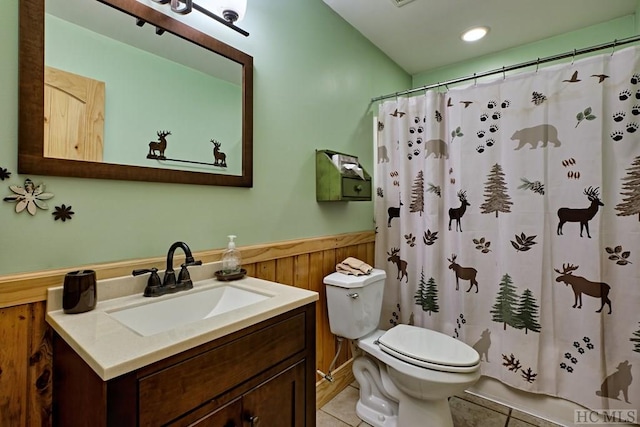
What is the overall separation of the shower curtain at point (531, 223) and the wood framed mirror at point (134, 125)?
3.91 feet

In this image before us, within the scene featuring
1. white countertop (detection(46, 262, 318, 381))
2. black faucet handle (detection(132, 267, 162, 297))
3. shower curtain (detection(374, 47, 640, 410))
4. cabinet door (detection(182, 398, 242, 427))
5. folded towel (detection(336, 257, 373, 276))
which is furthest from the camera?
folded towel (detection(336, 257, 373, 276))

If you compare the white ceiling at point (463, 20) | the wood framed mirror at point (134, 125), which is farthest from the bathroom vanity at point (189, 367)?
the white ceiling at point (463, 20)

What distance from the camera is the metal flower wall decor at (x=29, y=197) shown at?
0.84 metres

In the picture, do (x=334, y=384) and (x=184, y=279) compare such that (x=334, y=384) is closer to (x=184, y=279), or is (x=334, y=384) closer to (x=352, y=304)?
(x=352, y=304)

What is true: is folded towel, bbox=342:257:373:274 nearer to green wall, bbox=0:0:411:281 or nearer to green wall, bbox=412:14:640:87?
green wall, bbox=0:0:411:281

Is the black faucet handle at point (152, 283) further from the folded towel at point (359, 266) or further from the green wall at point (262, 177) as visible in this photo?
the folded towel at point (359, 266)

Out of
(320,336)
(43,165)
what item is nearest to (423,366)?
(320,336)

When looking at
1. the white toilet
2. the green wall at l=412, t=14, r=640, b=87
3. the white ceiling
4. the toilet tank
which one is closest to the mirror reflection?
the toilet tank

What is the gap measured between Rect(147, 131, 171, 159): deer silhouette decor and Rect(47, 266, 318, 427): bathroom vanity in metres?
0.45

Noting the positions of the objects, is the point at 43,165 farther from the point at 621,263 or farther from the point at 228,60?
the point at 621,263

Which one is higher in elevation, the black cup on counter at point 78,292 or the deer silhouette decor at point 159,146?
the deer silhouette decor at point 159,146

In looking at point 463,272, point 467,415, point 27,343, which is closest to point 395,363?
point 467,415

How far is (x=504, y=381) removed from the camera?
1.79m

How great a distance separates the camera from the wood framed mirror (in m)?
0.85
